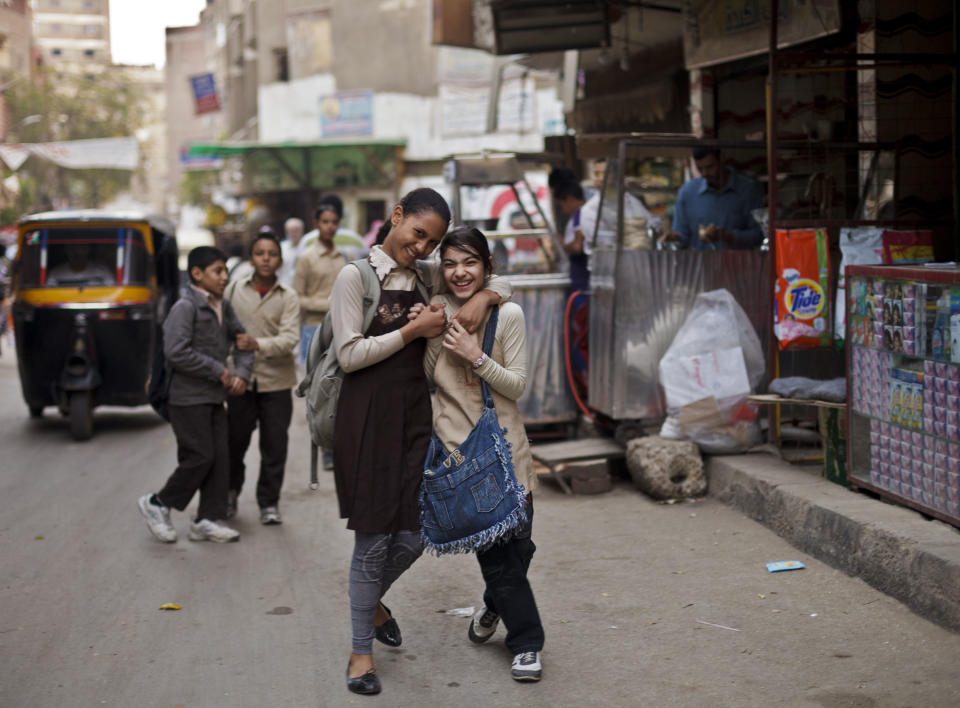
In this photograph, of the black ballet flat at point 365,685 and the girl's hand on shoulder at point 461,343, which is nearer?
the girl's hand on shoulder at point 461,343

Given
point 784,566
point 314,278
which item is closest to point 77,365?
point 314,278

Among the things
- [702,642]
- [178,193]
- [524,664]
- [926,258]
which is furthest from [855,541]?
[178,193]

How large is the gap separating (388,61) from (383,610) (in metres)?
31.1

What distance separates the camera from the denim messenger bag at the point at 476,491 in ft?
13.0

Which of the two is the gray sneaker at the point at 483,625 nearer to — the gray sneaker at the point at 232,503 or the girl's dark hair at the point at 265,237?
the gray sneaker at the point at 232,503

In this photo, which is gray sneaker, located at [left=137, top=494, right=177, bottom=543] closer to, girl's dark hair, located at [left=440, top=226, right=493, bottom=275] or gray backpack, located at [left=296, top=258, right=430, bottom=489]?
gray backpack, located at [left=296, top=258, right=430, bottom=489]

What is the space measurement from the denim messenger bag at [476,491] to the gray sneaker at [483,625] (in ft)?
1.90

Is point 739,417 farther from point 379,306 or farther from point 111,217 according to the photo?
point 111,217

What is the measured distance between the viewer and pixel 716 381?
281 inches

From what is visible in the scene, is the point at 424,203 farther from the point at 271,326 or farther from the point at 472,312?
the point at 271,326

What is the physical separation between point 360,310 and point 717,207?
16.4ft

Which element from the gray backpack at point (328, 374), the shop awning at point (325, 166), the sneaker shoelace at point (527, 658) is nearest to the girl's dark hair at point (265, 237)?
the gray backpack at point (328, 374)

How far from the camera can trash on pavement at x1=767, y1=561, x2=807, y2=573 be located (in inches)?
215

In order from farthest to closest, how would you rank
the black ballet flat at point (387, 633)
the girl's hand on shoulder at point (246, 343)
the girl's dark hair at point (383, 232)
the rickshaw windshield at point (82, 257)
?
the rickshaw windshield at point (82, 257) → the girl's hand on shoulder at point (246, 343) → the black ballet flat at point (387, 633) → the girl's dark hair at point (383, 232)
